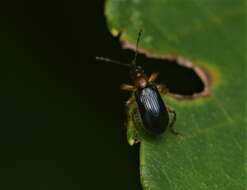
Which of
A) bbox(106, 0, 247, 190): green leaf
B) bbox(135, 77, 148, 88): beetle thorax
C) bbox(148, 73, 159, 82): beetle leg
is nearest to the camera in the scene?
bbox(106, 0, 247, 190): green leaf

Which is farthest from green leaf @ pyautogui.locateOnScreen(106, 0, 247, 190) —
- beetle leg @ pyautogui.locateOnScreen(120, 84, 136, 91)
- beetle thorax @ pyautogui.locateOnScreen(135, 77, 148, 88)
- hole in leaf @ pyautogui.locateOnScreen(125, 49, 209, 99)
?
beetle leg @ pyautogui.locateOnScreen(120, 84, 136, 91)

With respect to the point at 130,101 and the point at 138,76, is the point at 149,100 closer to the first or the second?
the point at 130,101

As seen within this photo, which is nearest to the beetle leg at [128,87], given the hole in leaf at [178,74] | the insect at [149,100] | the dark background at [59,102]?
the insect at [149,100]

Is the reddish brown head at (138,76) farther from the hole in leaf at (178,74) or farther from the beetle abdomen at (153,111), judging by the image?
the beetle abdomen at (153,111)

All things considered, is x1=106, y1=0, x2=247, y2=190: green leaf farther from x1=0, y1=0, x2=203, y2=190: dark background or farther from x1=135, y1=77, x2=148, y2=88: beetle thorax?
x1=0, y1=0, x2=203, y2=190: dark background

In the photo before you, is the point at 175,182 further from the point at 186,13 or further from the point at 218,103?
the point at 186,13

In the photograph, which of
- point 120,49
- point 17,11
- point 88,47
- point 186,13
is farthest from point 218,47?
point 17,11

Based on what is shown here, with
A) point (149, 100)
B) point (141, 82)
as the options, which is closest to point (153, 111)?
point (149, 100)
